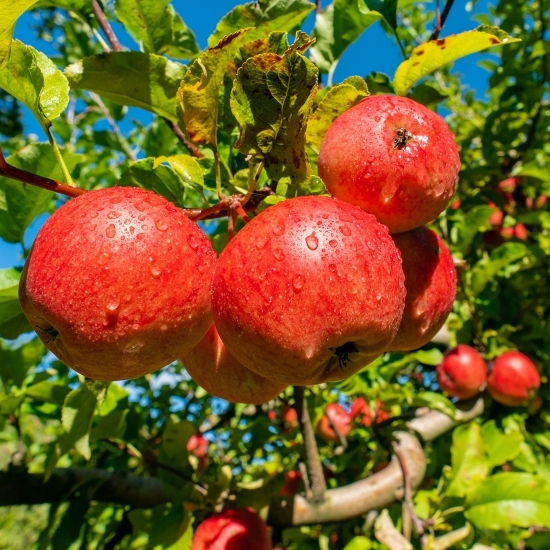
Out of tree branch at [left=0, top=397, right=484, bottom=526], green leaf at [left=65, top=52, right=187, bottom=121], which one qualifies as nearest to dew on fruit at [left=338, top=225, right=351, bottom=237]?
green leaf at [left=65, top=52, right=187, bottom=121]

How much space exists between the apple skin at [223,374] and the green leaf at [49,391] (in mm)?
880

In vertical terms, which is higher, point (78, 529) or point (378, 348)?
point (378, 348)

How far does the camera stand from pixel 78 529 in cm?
182

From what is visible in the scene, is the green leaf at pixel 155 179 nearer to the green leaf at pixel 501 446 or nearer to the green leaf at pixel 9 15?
the green leaf at pixel 9 15

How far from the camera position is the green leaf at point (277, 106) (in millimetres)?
815

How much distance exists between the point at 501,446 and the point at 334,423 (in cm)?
84

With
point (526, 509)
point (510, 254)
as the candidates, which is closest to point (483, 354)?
point (510, 254)

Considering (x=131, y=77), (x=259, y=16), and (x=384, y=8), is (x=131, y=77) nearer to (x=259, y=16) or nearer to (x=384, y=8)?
(x=259, y=16)

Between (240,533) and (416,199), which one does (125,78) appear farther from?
(240,533)

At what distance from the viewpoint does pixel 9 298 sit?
3.97ft

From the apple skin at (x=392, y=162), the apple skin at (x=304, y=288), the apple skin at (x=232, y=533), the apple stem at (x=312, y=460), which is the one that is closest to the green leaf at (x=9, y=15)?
the apple skin at (x=304, y=288)

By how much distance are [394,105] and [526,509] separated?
4.47 ft

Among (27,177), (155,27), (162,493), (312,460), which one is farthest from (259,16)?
(162,493)

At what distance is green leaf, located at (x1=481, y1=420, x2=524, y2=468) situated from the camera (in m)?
2.03
